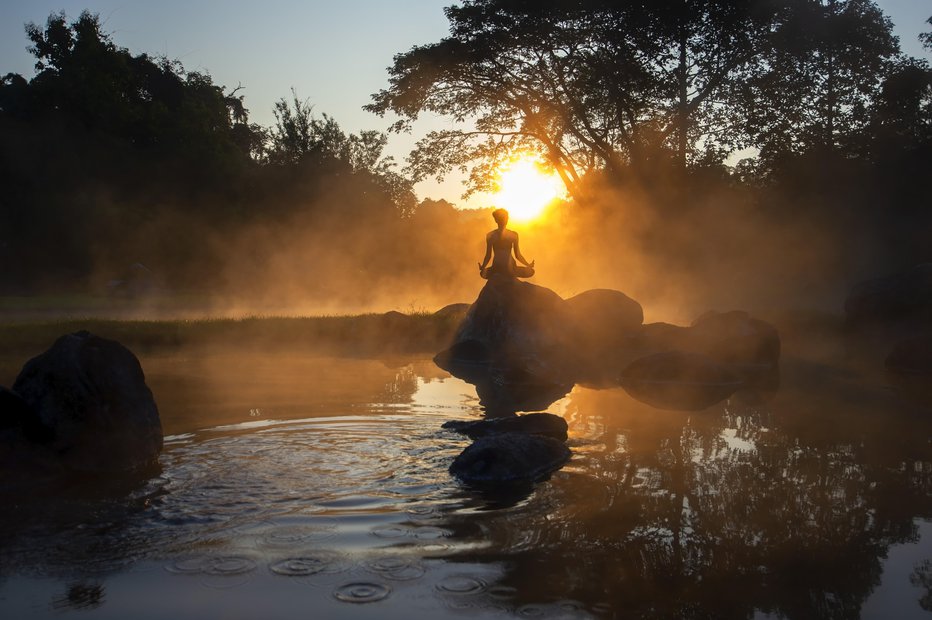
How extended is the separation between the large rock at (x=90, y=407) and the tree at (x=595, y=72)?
18.2 meters

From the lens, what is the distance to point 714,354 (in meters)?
13.7

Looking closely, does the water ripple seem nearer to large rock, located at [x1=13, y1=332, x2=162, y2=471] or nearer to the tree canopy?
large rock, located at [x1=13, y1=332, x2=162, y2=471]

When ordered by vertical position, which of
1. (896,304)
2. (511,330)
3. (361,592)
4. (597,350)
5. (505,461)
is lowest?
(361,592)

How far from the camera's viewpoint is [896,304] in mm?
16672

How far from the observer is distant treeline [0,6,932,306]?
2366 cm

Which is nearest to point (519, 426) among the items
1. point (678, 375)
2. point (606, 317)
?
point (678, 375)

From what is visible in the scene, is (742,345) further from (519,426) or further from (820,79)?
(820,79)

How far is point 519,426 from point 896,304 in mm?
12250

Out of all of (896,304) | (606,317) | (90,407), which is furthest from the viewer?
(896,304)

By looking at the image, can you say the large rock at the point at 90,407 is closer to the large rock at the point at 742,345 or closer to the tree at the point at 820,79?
the large rock at the point at 742,345

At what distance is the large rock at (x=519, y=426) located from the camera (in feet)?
24.9

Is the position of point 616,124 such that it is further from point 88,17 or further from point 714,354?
point 88,17

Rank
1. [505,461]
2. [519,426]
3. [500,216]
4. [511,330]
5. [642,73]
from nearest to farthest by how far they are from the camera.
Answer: [505,461] → [519,426] → [511,330] → [500,216] → [642,73]

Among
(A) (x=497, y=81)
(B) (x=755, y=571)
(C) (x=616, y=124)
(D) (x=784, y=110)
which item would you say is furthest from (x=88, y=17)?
(B) (x=755, y=571)
